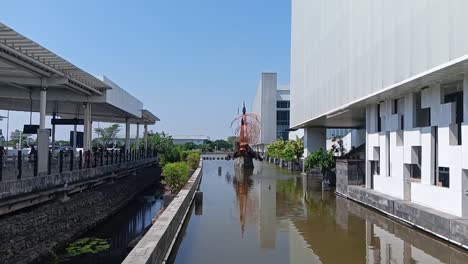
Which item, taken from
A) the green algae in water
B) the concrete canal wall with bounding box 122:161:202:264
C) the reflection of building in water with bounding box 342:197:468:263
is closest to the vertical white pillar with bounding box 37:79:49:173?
the green algae in water

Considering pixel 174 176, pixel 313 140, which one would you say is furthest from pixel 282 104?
pixel 174 176

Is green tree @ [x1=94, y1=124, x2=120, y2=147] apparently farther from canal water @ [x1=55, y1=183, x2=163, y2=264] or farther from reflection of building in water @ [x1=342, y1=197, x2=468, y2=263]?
reflection of building in water @ [x1=342, y1=197, x2=468, y2=263]

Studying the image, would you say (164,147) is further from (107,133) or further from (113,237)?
(107,133)

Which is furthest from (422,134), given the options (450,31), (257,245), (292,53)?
(292,53)

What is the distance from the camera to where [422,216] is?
12.5m

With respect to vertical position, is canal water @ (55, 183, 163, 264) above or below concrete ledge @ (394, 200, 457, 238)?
below

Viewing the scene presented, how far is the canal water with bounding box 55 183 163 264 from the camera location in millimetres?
11480

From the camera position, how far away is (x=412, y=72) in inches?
495

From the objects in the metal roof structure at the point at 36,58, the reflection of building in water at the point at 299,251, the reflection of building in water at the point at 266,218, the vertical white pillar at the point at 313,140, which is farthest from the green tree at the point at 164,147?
the reflection of building in water at the point at 299,251

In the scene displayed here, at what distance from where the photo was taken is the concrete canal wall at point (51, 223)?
10102 mm

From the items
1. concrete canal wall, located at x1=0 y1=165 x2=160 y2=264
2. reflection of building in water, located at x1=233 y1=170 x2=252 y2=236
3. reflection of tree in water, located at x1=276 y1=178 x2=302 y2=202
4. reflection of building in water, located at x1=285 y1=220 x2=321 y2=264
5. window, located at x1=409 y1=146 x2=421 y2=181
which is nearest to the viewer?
reflection of building in water, located at x1=285 y1=220 x2=321 y2=264

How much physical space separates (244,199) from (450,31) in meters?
12.3

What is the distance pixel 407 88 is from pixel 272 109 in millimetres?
60082

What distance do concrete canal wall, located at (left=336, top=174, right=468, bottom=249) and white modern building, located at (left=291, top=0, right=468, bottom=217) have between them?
0.39 metres
